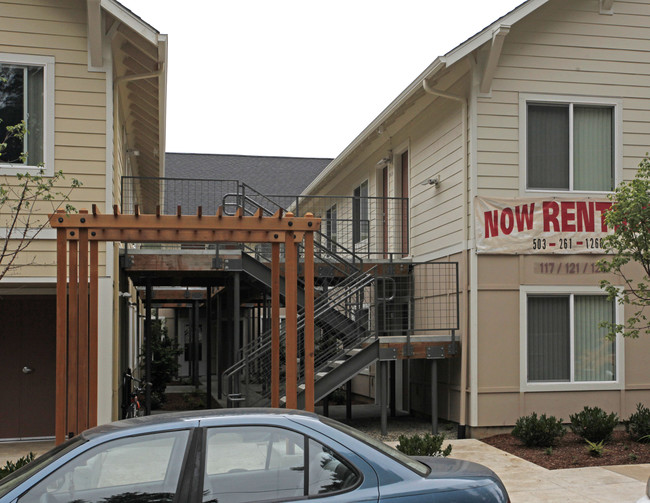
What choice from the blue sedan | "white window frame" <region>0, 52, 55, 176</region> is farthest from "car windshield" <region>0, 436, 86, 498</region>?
"white window frame" <region>0, 52, 55, 176</region>

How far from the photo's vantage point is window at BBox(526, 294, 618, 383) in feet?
36.7

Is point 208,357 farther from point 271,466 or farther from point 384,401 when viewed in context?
point 271,466

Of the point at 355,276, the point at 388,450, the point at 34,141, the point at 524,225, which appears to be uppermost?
the point at 34,141

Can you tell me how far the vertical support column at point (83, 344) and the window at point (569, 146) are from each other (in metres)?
6.82

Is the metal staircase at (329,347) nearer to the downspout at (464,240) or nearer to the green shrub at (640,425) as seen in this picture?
the downspout at (464,240)

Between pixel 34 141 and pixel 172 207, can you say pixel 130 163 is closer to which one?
pixel 172 207

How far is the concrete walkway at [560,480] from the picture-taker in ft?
24.6

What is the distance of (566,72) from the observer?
11.4 m

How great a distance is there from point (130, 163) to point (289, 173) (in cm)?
1467

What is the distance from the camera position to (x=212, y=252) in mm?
11758

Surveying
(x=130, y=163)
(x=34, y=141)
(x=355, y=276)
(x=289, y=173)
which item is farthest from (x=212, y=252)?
(x=289, y=173)

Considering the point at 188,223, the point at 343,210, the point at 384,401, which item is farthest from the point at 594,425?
the point at 343,210

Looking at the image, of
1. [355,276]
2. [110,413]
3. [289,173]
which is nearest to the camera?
[110,413]

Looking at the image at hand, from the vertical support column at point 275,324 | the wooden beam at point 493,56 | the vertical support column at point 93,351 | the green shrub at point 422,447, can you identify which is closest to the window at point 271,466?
the vertical support column at point 93,351
